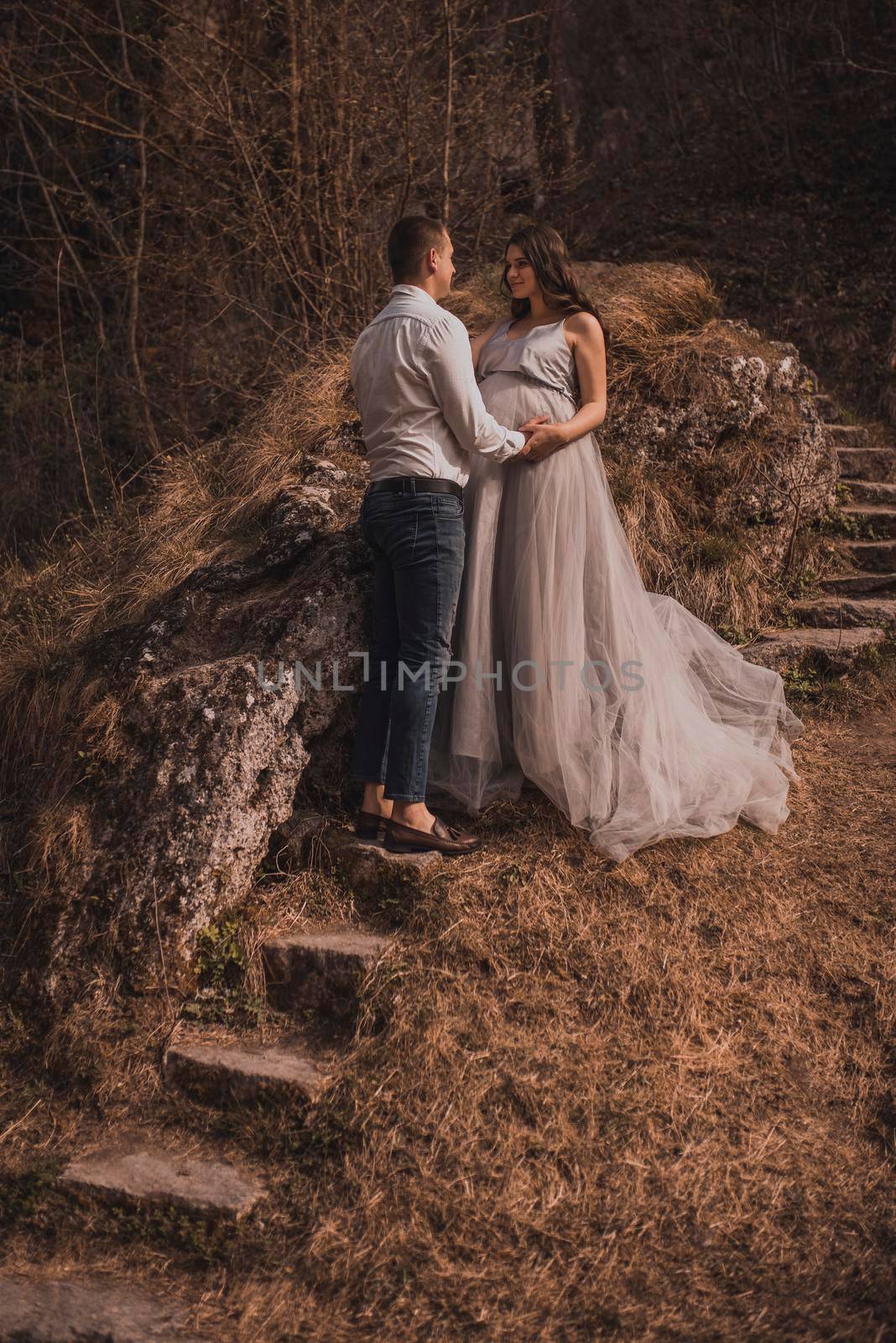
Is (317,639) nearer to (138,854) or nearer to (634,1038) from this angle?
(138,854)

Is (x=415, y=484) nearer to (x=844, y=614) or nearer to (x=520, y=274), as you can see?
(x=520, y=274)

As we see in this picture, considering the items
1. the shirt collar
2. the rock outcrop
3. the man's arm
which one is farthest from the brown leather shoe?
the shirt collar

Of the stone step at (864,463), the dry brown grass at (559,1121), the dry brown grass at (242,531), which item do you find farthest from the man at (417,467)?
the stone step at (864,463)

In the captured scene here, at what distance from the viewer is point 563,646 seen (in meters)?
4.18

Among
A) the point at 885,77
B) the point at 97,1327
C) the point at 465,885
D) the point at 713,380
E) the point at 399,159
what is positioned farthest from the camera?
the point at 885,77

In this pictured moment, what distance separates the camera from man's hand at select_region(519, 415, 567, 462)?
4.11 m

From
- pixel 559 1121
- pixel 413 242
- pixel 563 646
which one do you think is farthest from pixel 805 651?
pixel 559 1121

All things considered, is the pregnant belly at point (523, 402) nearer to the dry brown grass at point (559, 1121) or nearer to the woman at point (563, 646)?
the woman at point (563, 646)

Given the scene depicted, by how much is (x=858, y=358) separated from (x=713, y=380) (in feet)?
15.0

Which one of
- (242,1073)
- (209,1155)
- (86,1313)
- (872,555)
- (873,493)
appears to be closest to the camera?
(86,1313)

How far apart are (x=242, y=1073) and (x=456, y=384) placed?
7.80ft

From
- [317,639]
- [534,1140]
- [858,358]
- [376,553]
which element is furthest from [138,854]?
[858,358]

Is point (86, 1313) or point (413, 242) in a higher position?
point (413, 242)

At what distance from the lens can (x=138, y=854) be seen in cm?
391
